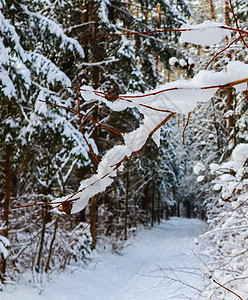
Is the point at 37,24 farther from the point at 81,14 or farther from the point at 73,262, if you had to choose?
the point at 73,262

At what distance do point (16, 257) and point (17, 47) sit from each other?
12.8 feet

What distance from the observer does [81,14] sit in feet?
31.3

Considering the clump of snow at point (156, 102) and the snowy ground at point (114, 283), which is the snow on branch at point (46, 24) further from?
the clump of snow at point (156, 102)

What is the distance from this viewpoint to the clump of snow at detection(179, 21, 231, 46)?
0.72 meters

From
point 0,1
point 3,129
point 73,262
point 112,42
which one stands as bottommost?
point 73,262

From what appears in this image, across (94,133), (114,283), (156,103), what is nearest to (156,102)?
(156,103)

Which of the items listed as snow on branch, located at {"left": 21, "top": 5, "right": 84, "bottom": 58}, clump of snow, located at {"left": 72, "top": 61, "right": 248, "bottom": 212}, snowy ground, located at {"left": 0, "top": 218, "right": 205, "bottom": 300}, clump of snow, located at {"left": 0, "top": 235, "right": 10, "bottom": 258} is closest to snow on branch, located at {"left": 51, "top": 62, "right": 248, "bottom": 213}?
clump of snow, located at {"left": 72, "top": 61, "right": 248, "bottom": 212}

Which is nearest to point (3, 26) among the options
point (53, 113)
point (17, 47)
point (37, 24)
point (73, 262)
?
point (17, 47)

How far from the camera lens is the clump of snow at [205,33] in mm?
723

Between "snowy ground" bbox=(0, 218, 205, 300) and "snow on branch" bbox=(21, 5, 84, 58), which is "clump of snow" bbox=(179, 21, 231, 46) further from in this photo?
"snow on branch" bbox=(21, 5, 84, 58)

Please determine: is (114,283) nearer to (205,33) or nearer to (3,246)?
(3,246)

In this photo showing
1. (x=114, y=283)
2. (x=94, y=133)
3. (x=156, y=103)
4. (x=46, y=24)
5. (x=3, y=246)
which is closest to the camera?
(x=156, y=103)

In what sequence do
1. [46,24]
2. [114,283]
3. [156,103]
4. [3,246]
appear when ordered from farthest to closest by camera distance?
[114,283] → [46,24] → [3,246] → [156,103]

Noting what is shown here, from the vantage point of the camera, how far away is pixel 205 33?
28.9 inches
